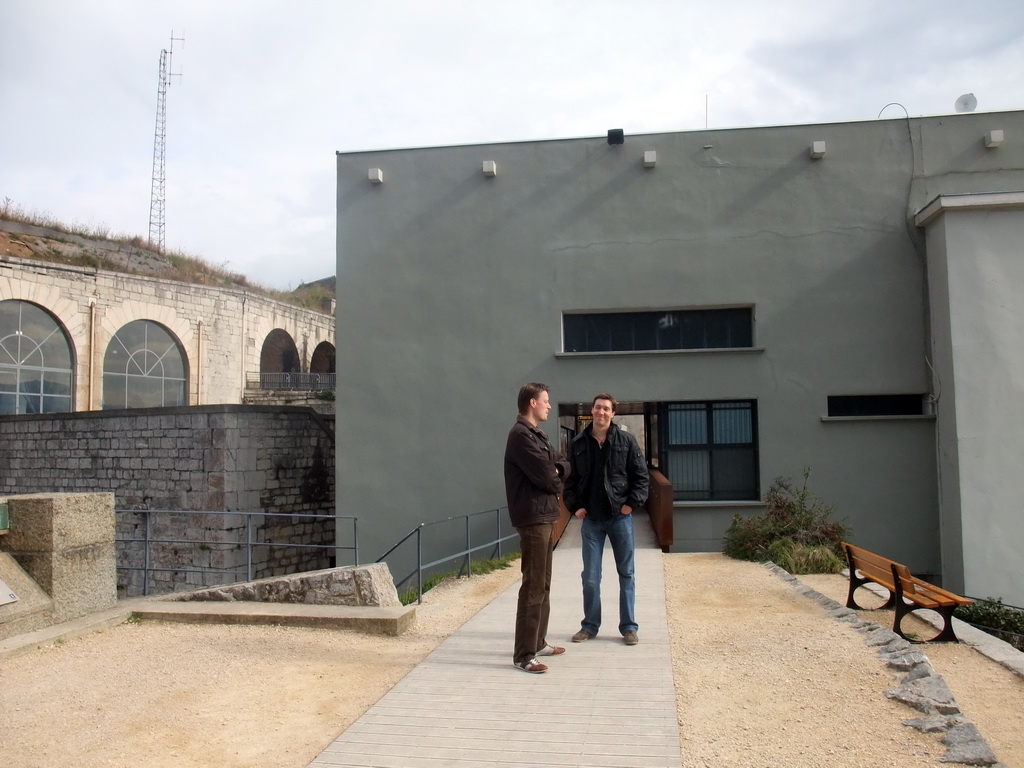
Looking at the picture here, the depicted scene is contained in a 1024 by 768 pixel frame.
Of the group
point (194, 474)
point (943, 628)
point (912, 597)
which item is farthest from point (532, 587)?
point (194, 474)

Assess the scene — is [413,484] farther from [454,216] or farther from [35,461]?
[35,461]

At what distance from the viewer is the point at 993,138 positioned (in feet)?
45.2

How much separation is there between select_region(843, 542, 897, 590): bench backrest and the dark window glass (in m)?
5.85

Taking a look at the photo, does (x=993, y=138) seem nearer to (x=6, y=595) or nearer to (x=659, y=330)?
(x=659, y=330)

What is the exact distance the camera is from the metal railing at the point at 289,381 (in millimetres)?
29688

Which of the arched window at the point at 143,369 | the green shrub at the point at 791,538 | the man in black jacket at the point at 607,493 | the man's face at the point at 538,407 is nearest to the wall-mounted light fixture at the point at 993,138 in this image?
the green shrub at the point at 791,538

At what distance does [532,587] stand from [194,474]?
12.4m

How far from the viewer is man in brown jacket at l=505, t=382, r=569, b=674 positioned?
5.60m

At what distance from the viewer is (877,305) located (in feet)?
46.3

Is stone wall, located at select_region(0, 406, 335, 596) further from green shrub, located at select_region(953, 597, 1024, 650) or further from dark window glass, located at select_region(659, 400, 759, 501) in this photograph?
green shrub, located at select_region(953, 597, 1024, 650)

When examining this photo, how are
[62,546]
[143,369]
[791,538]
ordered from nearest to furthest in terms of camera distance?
[62,546] < [791,538] < [143,369]

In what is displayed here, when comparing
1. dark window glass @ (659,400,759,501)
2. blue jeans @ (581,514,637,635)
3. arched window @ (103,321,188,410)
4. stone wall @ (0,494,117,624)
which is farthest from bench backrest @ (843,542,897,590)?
arched window @ (103,321,188,410)

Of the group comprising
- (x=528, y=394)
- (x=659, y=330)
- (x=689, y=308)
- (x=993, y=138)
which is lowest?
(x=528, y=394)

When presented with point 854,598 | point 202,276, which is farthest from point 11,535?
point 202,276
